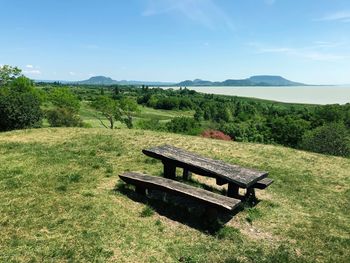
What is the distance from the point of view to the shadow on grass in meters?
7.18

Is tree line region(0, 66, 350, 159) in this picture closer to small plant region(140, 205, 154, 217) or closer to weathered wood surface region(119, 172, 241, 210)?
weathered wood surface region(119, 172, 241, 210)

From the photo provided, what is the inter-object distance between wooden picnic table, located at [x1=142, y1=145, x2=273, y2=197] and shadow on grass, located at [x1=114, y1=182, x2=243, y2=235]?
0.76 metres

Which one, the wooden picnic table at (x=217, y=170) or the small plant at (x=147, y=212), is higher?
the wooden picnic table at (x=217, y=170)

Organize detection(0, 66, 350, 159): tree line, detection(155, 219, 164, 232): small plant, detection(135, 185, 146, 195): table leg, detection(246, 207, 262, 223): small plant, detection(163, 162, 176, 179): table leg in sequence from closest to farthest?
detection(155, 219, 164, 232): small plant, detection(246, 207, 262, 223): small plant, detection(135, 185, 146, 195): table leg, detection(163, 162, 176, 179): table leg, detection(0, 66, 350, 159): tree line

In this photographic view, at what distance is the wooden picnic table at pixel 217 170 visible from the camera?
787 cm

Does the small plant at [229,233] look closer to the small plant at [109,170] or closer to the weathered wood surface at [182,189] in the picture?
the weathered wood surface at [182,189]

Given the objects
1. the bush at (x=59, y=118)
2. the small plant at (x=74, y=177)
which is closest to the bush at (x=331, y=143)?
the small plant at (x=74, y=177)

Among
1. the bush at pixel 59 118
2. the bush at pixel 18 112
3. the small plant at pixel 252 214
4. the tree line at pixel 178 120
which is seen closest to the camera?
the small plant at pixel 252 214

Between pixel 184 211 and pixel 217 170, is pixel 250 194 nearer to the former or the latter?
pixel 217 170

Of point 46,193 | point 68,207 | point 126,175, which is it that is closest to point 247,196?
point 126,175

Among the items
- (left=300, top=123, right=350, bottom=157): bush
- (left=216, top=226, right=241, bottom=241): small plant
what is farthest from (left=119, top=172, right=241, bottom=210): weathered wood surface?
(left=300, top=123, right=350, bottom=157): bush

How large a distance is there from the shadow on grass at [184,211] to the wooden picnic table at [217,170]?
764 mm

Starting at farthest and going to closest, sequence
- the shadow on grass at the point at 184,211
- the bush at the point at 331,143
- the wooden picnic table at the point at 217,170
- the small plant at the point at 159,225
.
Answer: the bush at the point at 331,143 < the wooden picnic table at the point at 217,170 < the shadow on grass at the point at 184,211 < the small plant at the point at 159,225

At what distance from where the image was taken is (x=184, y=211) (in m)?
7.78
